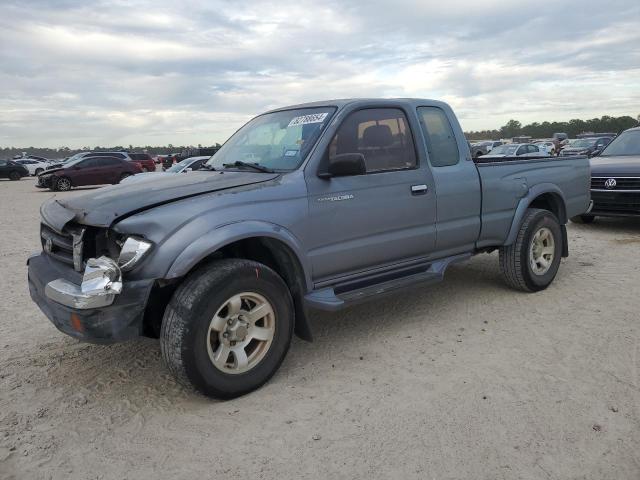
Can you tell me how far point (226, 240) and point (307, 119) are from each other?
1.49 metres

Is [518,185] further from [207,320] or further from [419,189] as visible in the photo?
[207,320]

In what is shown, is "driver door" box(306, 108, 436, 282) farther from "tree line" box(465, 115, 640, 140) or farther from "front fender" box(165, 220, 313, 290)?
"tree line" box(465, 115, 640, 140)

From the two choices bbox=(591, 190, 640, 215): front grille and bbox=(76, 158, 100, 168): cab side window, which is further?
bbox=(76, 158, 100, 168): cab side window

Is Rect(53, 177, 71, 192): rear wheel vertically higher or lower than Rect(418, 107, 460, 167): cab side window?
lower

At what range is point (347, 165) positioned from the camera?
12.1ft

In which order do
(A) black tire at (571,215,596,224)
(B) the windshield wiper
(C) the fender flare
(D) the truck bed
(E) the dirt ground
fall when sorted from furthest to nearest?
(A) black tire at (571,215,596,224) → (C) the fender flare → (D) the truck bed → (B) the windshield wiper → (E) the dirt ground

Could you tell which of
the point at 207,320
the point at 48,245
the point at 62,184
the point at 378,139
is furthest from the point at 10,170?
the point at 207,320

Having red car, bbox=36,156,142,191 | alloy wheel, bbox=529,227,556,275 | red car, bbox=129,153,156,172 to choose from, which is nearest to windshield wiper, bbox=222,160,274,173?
alloy wheel, bbox=529,227,556,275

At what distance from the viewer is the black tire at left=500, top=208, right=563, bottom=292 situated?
5.31 metres

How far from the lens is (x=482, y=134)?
75.9m

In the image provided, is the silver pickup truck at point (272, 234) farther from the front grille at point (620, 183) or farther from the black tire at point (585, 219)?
the black tire at point (585, 219)

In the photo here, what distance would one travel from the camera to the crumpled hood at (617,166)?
8477mm

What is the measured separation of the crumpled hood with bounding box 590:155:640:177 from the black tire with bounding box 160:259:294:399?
290 inches

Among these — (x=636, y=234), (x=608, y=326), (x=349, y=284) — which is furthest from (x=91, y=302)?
(x=636, y=234)
